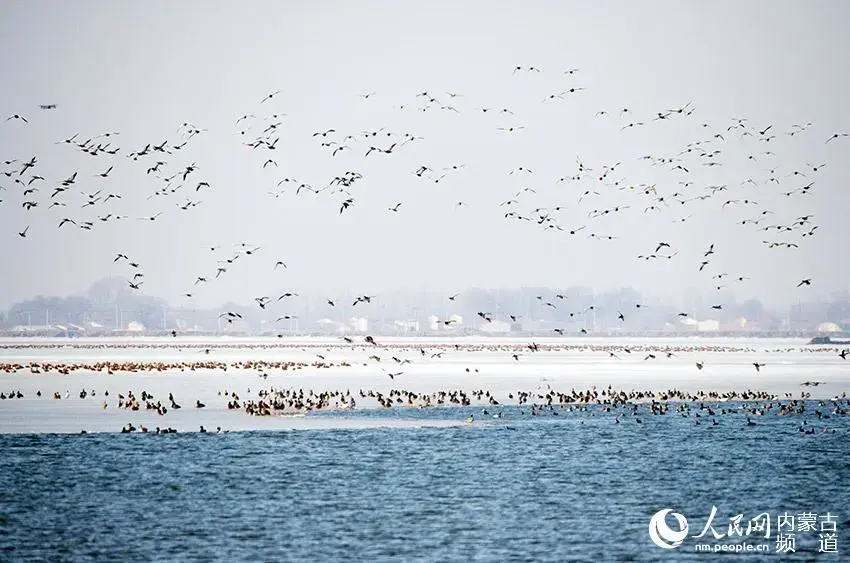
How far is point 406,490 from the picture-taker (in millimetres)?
29609

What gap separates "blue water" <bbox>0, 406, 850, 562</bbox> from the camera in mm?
23344

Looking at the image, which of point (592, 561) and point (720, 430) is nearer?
point (592, 561)

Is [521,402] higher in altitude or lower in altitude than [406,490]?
higher

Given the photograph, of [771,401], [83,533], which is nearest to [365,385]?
[771,401]

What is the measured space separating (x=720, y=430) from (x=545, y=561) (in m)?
21.2

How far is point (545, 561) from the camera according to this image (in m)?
22.2

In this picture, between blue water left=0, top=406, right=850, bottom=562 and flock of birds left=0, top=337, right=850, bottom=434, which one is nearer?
blue water left=0, top=406, right=850, bottom=562

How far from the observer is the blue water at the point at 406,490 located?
76.6 ft

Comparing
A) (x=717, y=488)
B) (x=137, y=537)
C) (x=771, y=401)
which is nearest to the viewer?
(x=137, y=537)

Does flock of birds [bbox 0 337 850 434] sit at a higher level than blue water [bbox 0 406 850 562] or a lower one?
higher

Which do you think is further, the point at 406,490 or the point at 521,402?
the point at 521,402

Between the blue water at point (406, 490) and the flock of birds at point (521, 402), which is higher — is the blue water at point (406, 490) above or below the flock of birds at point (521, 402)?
below

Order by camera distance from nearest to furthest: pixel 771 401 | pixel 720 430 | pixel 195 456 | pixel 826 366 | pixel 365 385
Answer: pixel 195 456, pixel 720 430, pixel 771 401, pixel 365 385, pixel 826 366

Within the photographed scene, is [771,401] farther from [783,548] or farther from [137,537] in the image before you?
[137,537]
